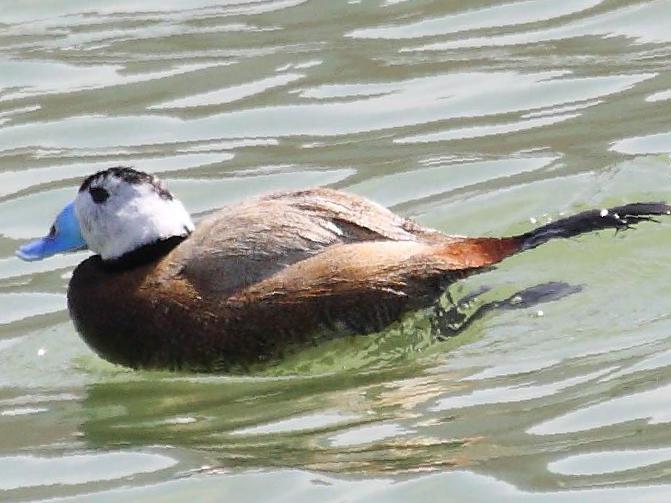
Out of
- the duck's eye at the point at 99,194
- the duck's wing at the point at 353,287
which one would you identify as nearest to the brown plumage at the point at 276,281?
the duck's wing at the point at 353,287

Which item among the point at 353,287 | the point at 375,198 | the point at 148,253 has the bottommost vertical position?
the point at 375,198

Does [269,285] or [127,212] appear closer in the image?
[269,285]

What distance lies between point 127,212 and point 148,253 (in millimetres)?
184

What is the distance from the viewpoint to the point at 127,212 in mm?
7078

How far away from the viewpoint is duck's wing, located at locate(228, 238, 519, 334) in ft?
21.6

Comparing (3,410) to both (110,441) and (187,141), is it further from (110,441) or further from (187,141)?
(187,141)

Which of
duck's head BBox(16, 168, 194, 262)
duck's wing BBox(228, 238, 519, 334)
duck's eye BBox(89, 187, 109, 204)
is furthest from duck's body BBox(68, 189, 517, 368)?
duck's eye BBox(89, 187, 109, 204)

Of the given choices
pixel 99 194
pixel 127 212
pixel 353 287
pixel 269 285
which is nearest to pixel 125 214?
pixel 127 212

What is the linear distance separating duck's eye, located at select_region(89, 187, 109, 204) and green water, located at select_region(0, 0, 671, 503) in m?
0.61

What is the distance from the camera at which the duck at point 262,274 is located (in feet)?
21.7

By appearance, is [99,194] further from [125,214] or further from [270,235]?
[270,235]

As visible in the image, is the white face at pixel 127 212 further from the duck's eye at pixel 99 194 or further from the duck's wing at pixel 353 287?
the duck's wing at pixel 353 287

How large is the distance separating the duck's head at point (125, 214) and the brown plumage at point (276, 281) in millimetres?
127

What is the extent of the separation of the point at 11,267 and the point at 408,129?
81.7 inches
